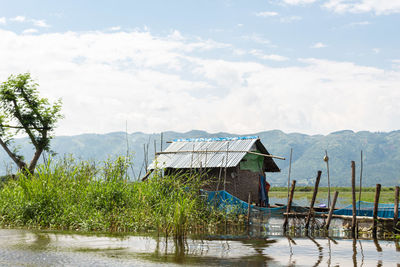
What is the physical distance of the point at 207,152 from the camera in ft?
66.5

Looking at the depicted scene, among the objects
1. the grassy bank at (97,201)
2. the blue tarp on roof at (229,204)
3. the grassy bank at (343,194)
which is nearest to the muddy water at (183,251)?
the grassy bank at (97,201)

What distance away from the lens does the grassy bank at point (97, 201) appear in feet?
43.6

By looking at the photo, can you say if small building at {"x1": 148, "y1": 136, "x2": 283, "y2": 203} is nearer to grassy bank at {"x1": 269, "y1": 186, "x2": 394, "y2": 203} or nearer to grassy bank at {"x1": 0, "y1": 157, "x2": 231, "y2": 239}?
grassy bank at {"x1": 0, "y1": 157, "x2": 231, "y2": 239}

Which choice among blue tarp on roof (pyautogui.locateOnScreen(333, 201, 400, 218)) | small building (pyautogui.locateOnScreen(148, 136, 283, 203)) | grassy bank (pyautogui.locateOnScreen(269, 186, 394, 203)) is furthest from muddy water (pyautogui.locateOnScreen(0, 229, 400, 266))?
grassy bank (pyautogui.locateOnScreen(269, 186, 394, 203))

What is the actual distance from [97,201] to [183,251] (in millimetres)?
4390

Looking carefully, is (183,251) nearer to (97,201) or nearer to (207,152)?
(97,201)

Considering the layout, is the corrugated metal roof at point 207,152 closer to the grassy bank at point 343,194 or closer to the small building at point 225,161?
the small building at point 225,161

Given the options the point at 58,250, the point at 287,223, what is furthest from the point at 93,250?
the point at 287,223

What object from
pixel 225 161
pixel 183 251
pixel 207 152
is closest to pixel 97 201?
pixel 183 251

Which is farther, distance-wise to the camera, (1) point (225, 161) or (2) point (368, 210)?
(1) point (225, 161)

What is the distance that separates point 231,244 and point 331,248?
229 centimetres

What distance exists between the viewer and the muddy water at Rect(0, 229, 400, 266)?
8828 millimetres

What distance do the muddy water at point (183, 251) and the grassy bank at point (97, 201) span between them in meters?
1.16

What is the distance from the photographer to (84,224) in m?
13.2
